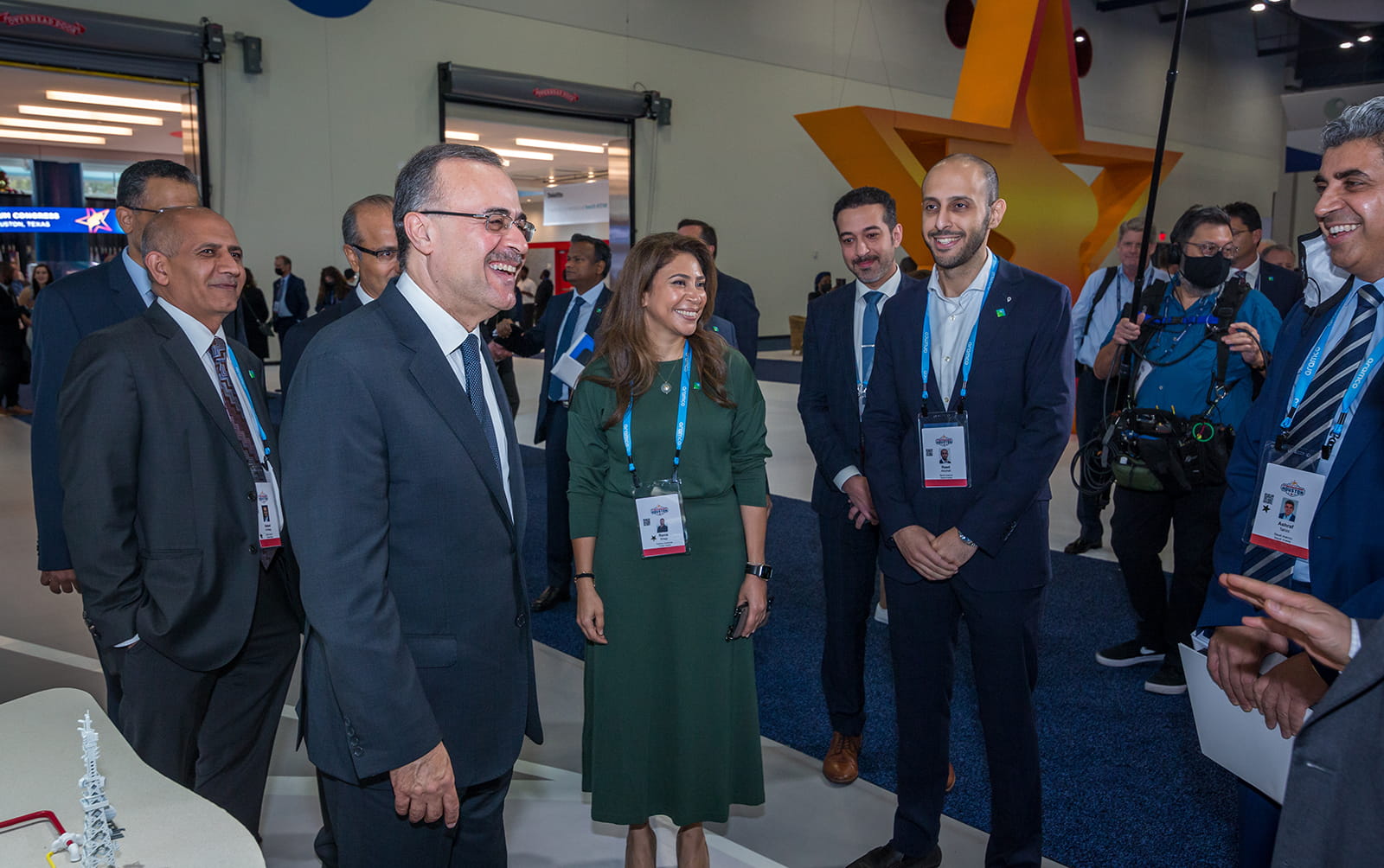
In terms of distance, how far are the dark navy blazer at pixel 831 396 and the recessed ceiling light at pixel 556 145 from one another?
1331cm

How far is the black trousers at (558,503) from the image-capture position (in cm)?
442

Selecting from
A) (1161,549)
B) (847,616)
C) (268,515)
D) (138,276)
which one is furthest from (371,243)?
(1161,549)

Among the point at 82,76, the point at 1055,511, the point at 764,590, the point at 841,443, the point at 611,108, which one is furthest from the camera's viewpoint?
the point at 611,108

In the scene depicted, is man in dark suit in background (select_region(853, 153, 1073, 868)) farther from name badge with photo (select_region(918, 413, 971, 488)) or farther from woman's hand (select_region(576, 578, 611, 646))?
woman's hand (select_region(576, 578, 611, 646))

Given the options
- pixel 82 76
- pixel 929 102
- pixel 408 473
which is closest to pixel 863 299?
pixel 408 473

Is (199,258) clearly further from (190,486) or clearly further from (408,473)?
(408,473)

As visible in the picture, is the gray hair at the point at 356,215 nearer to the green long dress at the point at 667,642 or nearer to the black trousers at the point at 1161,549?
the green long dress at the point at 667,642

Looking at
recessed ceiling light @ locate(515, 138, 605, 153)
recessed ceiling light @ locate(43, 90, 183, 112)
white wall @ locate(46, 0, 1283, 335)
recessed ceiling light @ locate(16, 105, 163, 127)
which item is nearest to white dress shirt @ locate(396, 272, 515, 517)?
white wall @ locate(46, 0, 1283, 335)

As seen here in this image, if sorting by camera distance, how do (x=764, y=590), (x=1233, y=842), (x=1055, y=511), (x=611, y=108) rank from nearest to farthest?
(x=764, y=590) < (x=1233, y=842) < (x=1055, y=511) < (x=611, y=108)

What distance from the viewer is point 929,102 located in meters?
18.0

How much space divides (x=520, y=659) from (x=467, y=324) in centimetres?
59

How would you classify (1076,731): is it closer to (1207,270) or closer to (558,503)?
(1207,270)

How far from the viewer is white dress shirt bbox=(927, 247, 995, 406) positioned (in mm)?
2268

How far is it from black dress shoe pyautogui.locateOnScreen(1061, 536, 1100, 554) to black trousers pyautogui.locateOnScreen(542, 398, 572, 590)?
9.43ft
